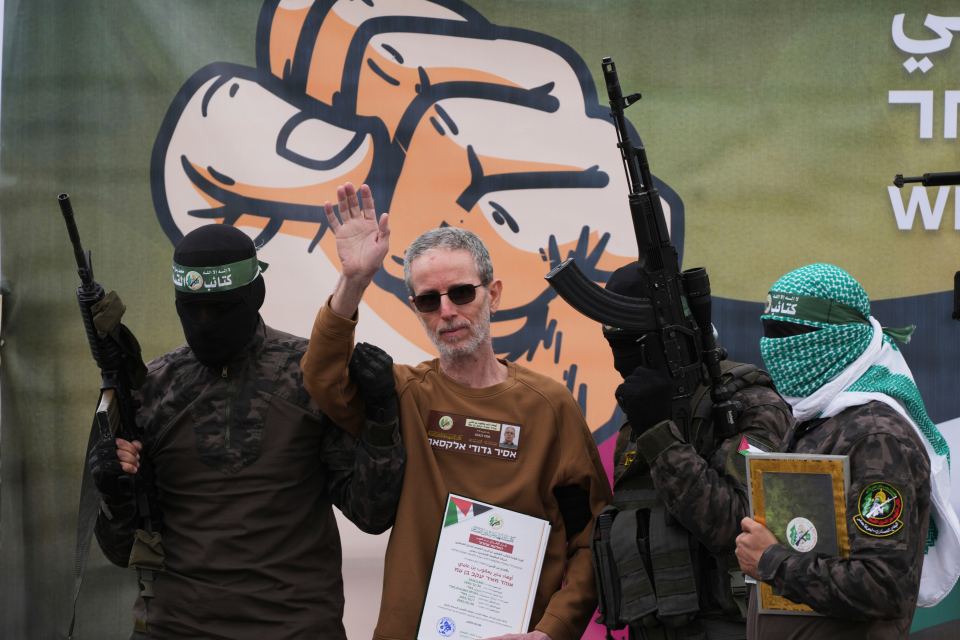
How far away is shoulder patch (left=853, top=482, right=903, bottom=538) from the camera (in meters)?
2.37

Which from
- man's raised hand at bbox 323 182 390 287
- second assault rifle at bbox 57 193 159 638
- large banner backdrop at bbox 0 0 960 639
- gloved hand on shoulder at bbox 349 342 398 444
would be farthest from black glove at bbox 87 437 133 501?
large banner backdrop at bbox 0 0 960 639

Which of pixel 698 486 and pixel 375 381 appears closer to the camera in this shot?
pixel 698 486

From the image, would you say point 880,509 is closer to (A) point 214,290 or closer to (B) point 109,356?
(A) point 214,290

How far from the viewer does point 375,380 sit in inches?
112

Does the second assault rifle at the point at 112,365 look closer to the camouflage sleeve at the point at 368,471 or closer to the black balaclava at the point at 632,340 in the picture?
the camouflage sleeve at the point at 368,471

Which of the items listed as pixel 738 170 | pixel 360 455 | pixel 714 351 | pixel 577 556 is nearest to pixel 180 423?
pixel 360 455

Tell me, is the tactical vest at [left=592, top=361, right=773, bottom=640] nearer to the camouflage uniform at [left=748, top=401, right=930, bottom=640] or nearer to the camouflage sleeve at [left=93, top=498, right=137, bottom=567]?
the camouflage uniform at [left=748, top=401, right=930, bottom=640]

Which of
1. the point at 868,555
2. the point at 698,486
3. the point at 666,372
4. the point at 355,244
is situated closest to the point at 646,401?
the point at 666,372

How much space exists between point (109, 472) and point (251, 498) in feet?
1.19

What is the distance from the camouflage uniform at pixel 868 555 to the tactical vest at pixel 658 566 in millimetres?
321

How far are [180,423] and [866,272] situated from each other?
8.57ft

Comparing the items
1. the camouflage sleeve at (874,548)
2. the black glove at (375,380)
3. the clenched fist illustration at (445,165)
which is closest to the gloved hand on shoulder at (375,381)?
the black glove at (375,380)

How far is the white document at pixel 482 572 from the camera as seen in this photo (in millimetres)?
2885

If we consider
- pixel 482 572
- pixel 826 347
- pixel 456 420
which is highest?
pixel 826 347
